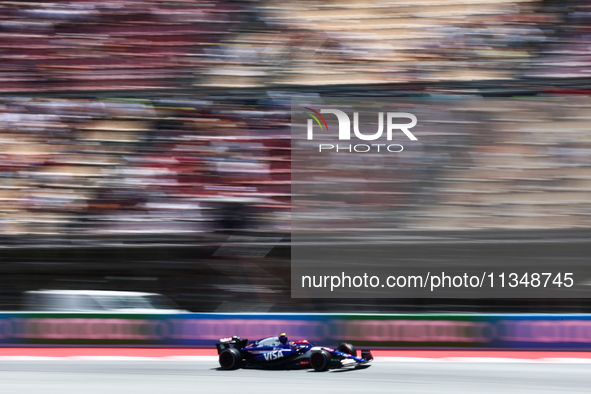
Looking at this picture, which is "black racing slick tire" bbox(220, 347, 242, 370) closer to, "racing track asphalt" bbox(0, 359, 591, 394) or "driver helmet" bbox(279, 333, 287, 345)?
"racing track asphalt" bbox(0, 359, 591, 394)

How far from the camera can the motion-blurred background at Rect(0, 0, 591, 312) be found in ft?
39.6

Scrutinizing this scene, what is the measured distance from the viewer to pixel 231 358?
7629mm

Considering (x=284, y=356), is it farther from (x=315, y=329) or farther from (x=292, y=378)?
(x=315, y=329)

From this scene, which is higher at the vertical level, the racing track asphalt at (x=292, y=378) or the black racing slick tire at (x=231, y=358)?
the black racing slick tire at (x=231, y=358)

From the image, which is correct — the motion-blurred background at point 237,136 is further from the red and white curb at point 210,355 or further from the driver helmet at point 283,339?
the driver helmet at point 283,339

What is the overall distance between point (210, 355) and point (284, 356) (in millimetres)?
2064

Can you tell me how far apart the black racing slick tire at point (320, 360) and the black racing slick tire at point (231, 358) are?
963 millimetres

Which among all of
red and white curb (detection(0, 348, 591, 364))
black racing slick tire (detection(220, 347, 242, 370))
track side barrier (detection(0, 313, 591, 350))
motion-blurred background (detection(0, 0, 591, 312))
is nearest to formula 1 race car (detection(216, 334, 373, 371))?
black racing slick tire (detection(220, 347, 242, 370))

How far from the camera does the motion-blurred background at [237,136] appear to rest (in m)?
12.1

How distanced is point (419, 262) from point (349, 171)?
2.35 meters

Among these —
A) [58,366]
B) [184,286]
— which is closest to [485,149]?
[184,286]

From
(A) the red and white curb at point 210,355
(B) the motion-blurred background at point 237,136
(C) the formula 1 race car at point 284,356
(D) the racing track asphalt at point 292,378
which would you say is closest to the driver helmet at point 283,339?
(C) the formula 1 race car at point 284,356

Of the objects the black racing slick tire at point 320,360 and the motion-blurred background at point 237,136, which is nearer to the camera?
the black racing slick tire at point 320,360

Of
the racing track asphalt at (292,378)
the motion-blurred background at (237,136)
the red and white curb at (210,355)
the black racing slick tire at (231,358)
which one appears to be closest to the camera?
the racing track asphalt at (292,378)
